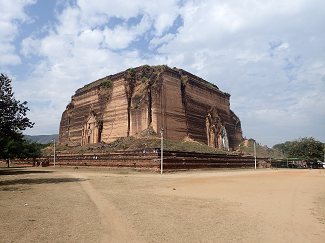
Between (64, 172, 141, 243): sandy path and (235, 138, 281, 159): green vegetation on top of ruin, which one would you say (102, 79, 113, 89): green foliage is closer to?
(235, 138, 281, 159): green vegetation on top of ruin

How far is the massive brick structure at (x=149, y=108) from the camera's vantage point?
35.8 meters

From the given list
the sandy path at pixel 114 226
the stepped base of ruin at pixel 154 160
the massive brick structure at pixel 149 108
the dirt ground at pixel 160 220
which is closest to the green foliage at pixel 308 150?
the massive brick structure at pixel 149 108

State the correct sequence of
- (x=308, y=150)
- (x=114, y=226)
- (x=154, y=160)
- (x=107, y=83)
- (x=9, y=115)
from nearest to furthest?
(x=114, y=226) → (x=9, y=115) → (x=154, y=160) → (x=107, y=83) → (x=308, y=150)

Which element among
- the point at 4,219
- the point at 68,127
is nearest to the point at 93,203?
the point at 4,219

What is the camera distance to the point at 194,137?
39.7 metres

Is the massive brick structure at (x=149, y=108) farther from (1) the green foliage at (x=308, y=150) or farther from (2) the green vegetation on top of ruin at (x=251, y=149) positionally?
(1) the green foliage at (x=308, y=150)

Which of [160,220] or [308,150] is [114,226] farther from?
[308,150]

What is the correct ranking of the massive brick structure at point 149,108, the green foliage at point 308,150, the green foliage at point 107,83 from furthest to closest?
the green foliage at point 308,150 < the green foliage at point 107,83 < the massive brick structure at point 149,108

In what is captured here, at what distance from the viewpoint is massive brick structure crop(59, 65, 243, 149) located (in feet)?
117

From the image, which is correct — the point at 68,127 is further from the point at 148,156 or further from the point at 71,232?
the point at 71,232

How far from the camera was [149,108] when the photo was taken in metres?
35.5

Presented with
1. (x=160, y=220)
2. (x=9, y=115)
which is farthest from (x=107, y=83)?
(x=160, y=220)

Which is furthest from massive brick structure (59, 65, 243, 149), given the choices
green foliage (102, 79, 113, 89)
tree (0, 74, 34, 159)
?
tree (0, 74, 34, 159)

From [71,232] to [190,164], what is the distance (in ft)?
78.3
